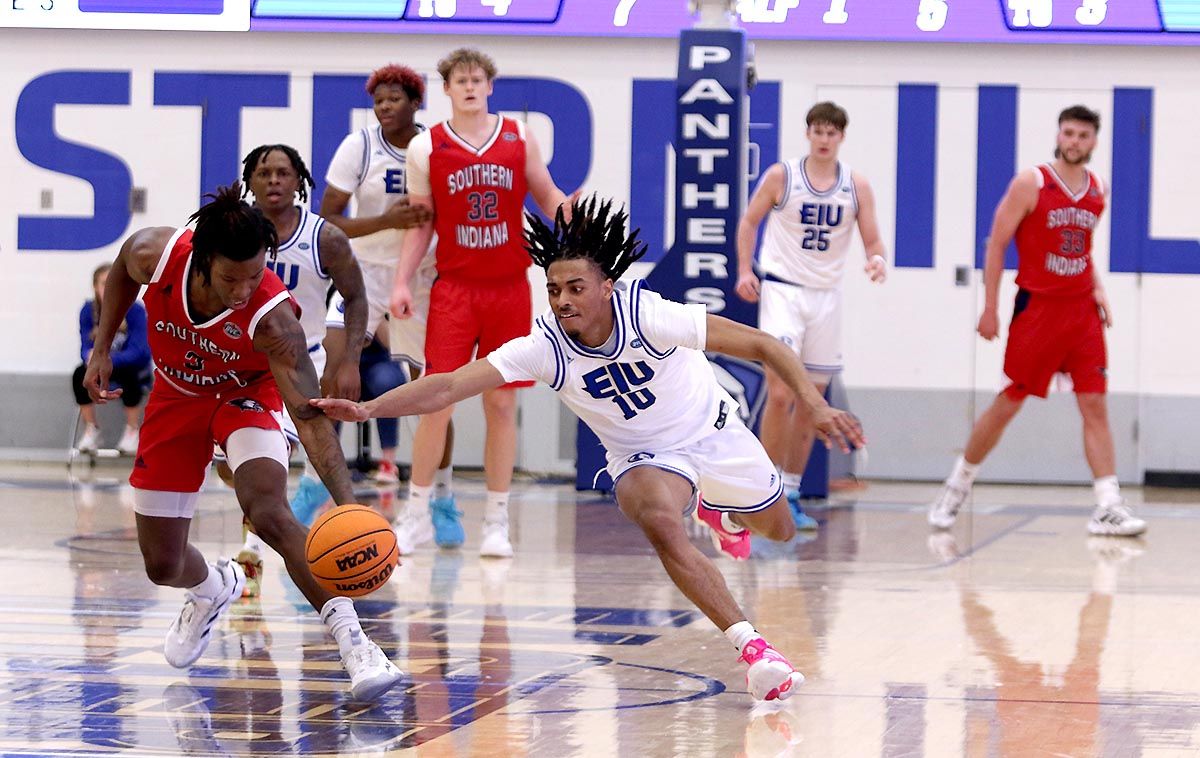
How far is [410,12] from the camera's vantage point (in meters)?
13.7


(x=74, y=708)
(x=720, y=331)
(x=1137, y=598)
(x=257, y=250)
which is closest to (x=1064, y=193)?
(x=1137, y=598)

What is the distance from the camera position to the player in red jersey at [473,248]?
355 inches

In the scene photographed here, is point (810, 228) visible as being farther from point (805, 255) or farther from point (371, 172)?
point (371, 172)

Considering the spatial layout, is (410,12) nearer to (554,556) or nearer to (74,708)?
(554,556)

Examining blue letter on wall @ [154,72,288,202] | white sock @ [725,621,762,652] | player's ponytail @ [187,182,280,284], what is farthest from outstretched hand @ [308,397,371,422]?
blue letter on wall @ [154,72,288,202]

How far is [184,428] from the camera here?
6.19 m

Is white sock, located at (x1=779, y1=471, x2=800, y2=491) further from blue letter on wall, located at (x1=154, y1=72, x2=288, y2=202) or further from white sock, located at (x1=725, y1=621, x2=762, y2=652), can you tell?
blue letter on wall, located at (x1=154, y1=72, x2=288, y2=202)

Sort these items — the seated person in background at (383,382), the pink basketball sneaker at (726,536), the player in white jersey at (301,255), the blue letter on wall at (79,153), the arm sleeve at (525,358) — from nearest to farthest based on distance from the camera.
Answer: the arm sleeve at (525,358), the pink basketball sneaker at (726,536), the player in white jersey at (301,255), the seated person in background at (383,382), the blue letter on wall at (79,153)

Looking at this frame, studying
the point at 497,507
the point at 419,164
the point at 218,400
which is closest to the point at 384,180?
the point at 419,164

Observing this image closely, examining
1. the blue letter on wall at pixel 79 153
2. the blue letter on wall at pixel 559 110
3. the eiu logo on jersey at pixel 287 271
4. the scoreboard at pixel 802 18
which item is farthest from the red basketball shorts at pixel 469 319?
the blue letter on wall at pixel 79 153

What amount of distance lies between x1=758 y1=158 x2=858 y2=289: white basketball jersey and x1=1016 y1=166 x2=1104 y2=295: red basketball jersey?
1.06 m

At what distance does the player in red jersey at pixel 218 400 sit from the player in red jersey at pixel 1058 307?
5200 mm

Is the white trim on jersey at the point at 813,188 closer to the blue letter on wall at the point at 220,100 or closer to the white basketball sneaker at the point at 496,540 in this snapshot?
the white basketball sneaker at the point at 496,540

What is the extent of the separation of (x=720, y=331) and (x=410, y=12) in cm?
834
